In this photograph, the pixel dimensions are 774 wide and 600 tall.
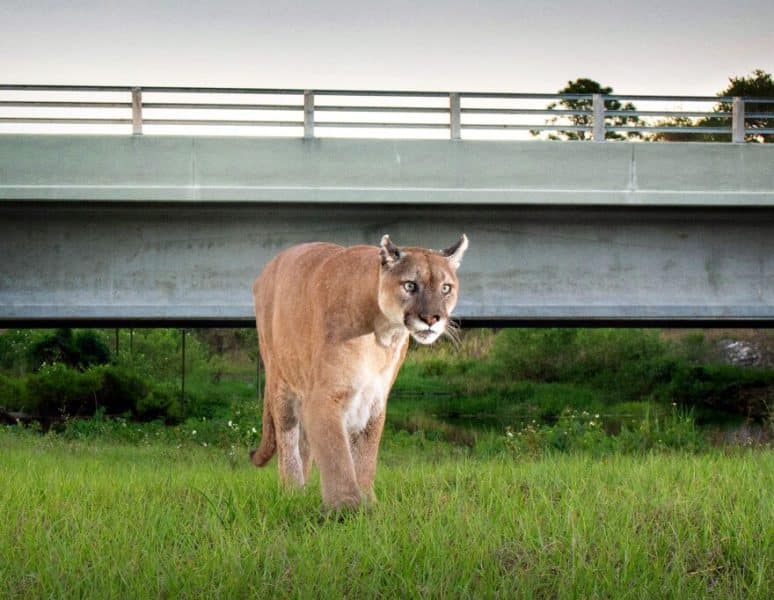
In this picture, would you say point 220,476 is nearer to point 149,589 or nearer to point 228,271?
point 149,589

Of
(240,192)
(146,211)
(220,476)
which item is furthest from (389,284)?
(146,211)

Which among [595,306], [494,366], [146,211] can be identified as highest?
[146,211]

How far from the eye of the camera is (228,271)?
56.3ft

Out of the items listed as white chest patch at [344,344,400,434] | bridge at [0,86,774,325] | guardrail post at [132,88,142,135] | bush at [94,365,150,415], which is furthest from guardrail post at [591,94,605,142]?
bush at [94,365,150,415]

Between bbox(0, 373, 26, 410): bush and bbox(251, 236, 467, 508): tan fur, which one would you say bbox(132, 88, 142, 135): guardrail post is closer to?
bbox(251, 236, 467, 508): tan fur

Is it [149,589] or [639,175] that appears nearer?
[149,589]

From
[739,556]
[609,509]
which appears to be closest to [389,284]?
[609,509]

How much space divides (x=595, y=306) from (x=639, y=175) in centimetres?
198

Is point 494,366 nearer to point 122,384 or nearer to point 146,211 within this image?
point 122,384

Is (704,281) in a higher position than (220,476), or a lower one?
higher

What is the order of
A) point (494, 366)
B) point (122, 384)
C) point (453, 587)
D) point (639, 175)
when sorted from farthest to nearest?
point (494, 366) < point (122, 384) < point (639, 175) < point (453, 587)

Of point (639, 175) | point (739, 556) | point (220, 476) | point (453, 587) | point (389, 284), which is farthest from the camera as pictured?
point (639, 175)

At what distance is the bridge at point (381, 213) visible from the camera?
16.6 meters

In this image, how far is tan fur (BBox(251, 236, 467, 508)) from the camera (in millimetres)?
6746
